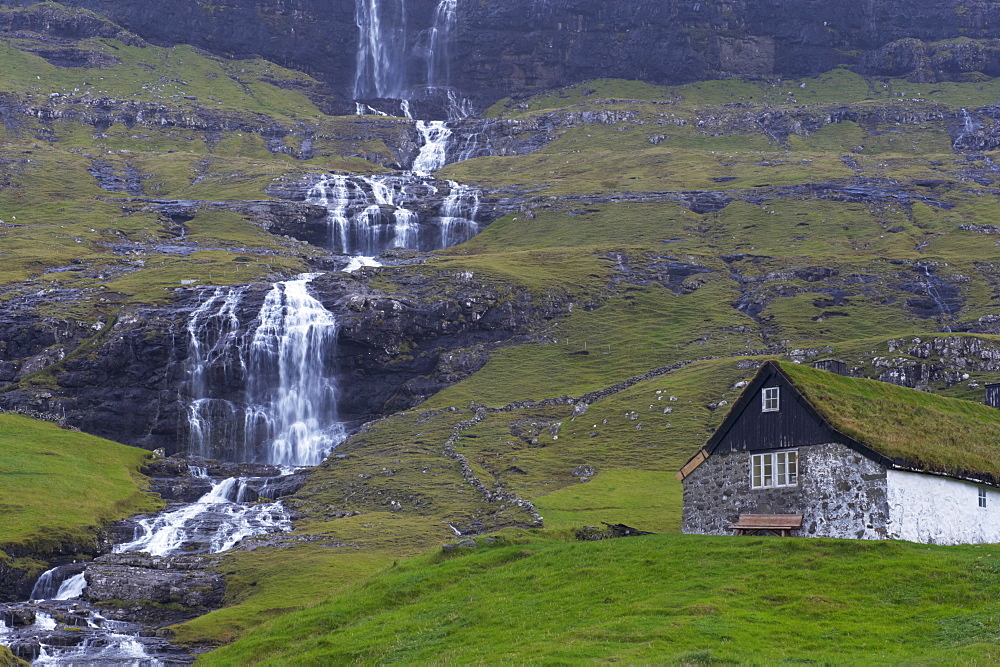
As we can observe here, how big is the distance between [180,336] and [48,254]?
1829 inches

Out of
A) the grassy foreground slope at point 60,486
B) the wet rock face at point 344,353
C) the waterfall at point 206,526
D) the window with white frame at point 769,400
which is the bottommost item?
the waterfall at point 206,526

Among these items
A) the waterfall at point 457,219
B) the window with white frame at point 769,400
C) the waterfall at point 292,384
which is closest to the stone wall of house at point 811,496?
the window with white frame at point 769,400

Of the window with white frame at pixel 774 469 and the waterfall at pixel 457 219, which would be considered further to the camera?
the waterfall at pixel 457 219

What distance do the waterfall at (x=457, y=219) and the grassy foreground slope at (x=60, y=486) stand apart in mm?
94209

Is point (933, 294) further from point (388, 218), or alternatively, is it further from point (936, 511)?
point (936, 511)

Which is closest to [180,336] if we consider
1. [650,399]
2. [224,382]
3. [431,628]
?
[224,382]

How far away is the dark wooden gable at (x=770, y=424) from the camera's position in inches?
1715

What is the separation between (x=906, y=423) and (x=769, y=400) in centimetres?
584

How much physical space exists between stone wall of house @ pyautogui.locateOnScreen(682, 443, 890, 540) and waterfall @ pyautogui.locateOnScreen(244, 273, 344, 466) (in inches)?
2659

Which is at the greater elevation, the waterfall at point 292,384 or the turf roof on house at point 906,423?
the turf roof on house at point 906,423

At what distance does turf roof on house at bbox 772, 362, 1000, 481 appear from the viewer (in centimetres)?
4184

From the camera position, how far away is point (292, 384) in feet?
389

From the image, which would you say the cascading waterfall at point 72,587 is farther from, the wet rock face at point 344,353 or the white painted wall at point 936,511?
the white painted wall at point 936,511

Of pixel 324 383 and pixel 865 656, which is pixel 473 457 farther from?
pixel 865 656
